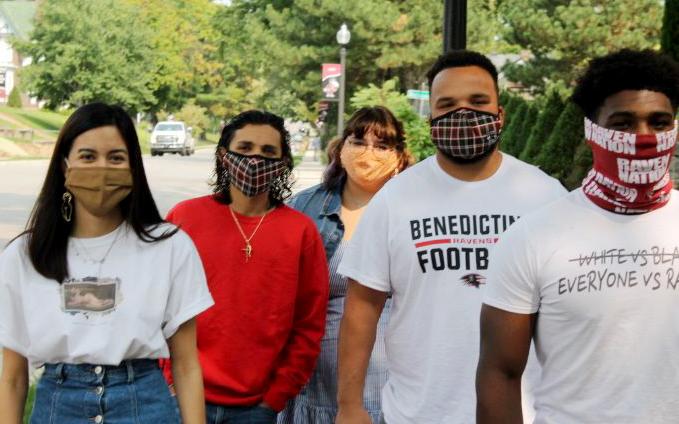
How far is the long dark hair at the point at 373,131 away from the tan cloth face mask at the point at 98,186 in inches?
82.8

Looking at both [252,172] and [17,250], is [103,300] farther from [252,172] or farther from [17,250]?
[252,172]

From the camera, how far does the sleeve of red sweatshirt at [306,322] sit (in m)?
4.39

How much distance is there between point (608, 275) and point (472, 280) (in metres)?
1.02

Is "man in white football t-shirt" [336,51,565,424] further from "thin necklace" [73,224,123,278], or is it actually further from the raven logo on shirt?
"thin necklace" [73,224,123,278]

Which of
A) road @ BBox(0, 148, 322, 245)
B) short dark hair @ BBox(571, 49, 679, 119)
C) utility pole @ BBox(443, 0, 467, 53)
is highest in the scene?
utility pole @ BBox(443, 0, 467, 53)

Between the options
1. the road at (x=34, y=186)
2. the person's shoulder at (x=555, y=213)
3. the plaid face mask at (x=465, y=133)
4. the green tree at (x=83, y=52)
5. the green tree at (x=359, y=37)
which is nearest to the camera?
the person's shoulder at (x=555, y=213)

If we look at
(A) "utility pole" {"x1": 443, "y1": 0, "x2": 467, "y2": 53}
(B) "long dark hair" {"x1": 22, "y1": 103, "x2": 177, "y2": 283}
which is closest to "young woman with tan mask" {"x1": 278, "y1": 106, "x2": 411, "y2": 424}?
(B) "long dark hair" {"x1": 22, "y1": 103, "x2": 177, "y2": 283}

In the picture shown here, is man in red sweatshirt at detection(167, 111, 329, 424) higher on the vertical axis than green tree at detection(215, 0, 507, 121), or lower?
lower

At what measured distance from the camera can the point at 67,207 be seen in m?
3.53

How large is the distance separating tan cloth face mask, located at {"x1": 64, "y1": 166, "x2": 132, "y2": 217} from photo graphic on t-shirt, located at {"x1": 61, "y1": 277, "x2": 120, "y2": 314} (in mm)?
268

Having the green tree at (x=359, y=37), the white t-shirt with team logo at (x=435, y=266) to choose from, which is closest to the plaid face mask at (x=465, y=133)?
the white t-shirt with team logo at (x=435, y=266)

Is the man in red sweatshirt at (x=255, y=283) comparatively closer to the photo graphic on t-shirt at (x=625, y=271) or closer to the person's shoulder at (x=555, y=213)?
the person's shoulder at (x=555, y=213)

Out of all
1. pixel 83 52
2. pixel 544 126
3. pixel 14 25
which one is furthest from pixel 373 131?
pixel 14 25

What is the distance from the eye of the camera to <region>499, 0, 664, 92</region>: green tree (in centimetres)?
3759
